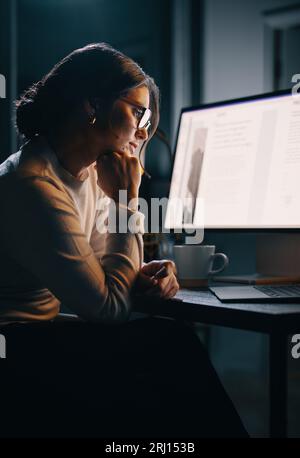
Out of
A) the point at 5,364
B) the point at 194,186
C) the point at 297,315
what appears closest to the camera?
the point at 297,315

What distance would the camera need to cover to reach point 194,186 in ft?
4.87

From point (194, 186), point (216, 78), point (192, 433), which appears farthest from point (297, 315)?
point (216, 78)

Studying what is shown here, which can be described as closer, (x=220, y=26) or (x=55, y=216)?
(x=55, y=216)

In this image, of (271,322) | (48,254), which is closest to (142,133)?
(48,254)

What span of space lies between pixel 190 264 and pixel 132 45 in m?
2.43

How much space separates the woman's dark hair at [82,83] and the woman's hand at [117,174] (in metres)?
0.11

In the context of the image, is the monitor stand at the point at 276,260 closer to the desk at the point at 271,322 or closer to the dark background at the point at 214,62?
the desk at the point at 271,322

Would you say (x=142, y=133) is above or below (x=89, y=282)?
above

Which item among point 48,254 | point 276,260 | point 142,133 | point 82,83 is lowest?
point 276,260

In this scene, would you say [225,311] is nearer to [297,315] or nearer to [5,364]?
[297,315]

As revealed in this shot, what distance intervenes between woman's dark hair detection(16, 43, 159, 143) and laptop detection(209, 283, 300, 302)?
440 mm

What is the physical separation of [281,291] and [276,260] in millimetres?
282

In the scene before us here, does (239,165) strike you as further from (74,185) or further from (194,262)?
(74,185)

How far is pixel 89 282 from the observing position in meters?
0.98
